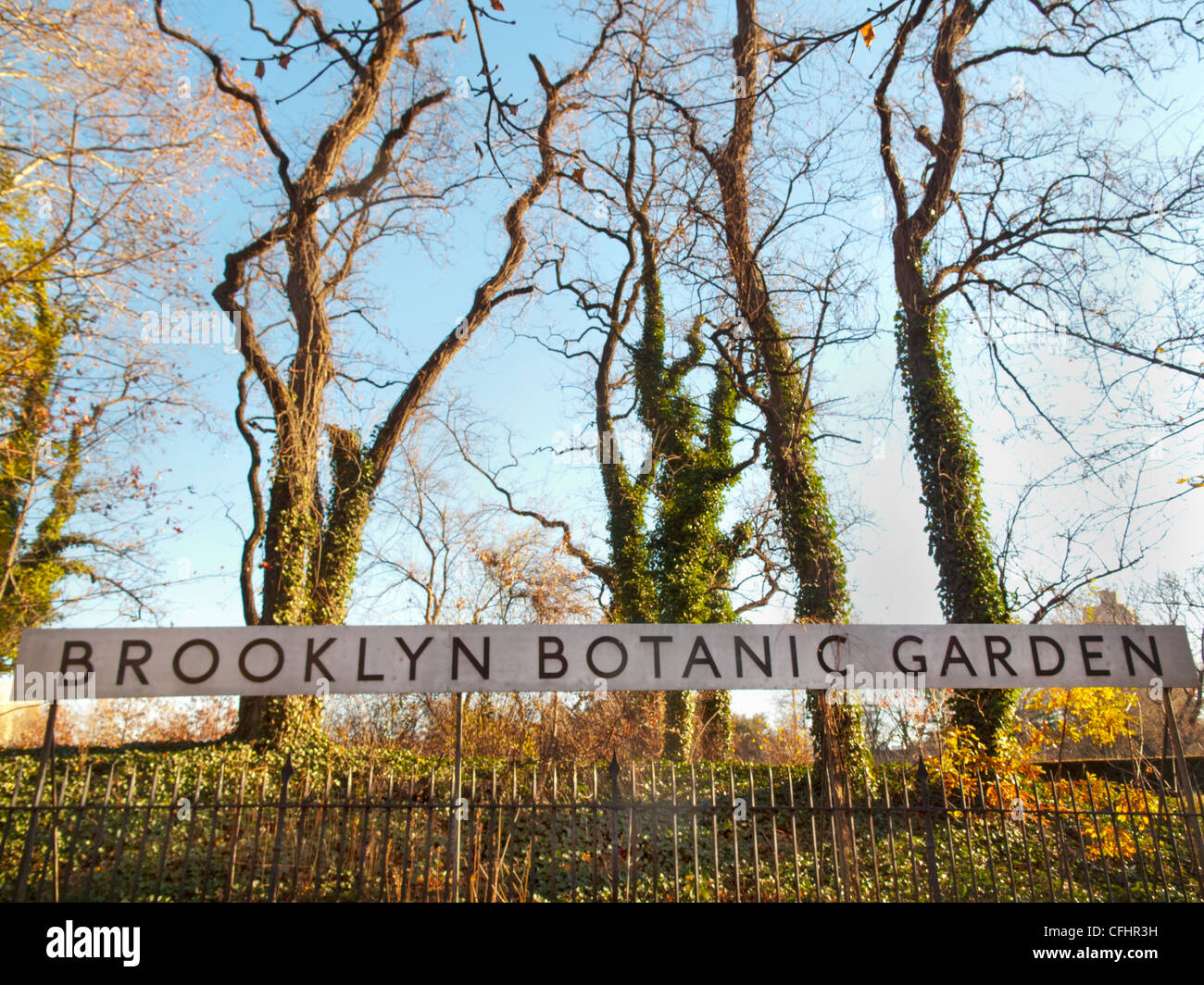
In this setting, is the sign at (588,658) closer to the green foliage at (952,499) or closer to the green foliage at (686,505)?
the green foliage at (952,499)

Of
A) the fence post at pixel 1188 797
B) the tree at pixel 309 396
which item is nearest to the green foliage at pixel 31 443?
the tree at pixel 309 396

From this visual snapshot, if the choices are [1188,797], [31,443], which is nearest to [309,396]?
[31,443]

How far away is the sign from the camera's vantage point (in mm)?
5535

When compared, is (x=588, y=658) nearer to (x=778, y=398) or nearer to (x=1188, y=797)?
(x=1188, y=797)

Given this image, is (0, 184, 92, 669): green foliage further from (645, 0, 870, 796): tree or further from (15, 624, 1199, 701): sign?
(645, 0, 870, 796): tree

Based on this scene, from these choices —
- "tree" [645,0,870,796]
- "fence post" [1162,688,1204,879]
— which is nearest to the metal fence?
"fence post" [1162,688,1204,879]

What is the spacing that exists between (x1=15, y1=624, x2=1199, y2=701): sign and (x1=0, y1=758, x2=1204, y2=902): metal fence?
2.37 ft

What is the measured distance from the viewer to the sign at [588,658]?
18.2 feet

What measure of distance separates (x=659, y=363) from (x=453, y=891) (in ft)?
45.4

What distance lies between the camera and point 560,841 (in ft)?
28.6
